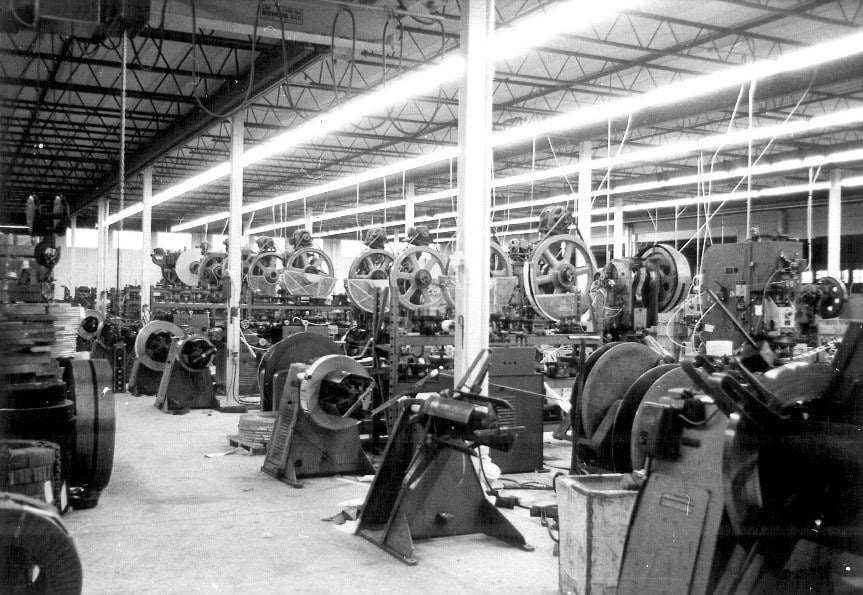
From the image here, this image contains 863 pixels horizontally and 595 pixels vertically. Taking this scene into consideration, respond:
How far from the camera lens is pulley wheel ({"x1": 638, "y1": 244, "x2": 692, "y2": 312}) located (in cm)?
778

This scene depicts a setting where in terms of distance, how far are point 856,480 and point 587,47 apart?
9.96 metres

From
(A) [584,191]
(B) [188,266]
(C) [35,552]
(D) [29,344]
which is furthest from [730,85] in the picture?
(B) [188,266]

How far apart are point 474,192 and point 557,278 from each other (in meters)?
2.57

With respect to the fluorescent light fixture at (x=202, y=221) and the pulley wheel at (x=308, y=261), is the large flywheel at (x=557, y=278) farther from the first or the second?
the fluorescent light fixture at (x=202, y=221)

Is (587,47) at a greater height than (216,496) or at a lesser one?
greater

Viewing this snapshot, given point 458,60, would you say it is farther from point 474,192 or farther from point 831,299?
point 831,299

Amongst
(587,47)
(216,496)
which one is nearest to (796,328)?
(587,47)

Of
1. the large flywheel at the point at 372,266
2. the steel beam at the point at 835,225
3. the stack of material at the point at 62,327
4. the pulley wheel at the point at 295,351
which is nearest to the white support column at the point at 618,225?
the steel beam at the point at 835,225

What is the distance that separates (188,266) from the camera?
16.0m

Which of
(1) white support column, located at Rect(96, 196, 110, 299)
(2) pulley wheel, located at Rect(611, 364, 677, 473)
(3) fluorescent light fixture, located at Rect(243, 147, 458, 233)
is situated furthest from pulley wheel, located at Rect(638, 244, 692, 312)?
(1) white support column, located at Rect(96, 196, 110, 299)

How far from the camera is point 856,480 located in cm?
244

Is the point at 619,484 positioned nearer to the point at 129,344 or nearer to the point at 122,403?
the point at 122,403

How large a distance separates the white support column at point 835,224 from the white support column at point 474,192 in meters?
7.70

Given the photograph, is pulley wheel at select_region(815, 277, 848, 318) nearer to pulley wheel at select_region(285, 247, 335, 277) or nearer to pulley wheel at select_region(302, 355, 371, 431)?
pulley wheel at select_region(302, 355, 371, 431)
